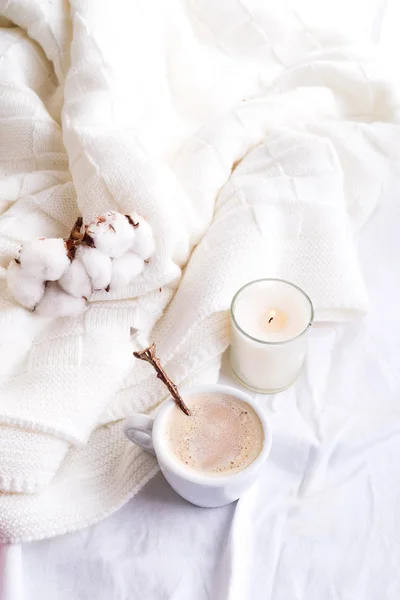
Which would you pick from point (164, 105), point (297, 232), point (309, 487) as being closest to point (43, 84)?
point (164, 105)

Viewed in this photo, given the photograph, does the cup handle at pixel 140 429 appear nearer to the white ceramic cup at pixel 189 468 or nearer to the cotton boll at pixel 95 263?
the white ceramic cup at pixel 189 468

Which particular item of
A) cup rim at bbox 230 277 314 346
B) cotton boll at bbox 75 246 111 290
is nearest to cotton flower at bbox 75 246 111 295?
cotton boll at bbox 75 246 111 290

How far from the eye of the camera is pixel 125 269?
2.37 feet

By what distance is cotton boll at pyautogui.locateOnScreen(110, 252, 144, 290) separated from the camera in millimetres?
718

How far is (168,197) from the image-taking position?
2.58 feet

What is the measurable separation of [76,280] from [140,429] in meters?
0.18

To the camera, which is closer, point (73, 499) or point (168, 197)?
point (73, 499)

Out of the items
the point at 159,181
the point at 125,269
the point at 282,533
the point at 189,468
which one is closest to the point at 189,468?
the point at 189,468

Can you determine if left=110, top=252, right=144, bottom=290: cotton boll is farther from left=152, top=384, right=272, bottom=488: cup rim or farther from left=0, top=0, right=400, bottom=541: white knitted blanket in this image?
left=152, top=384, right=272, bottom=488: cup rim

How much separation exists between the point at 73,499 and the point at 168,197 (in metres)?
0.36

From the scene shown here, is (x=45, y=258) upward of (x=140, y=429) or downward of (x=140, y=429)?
upward

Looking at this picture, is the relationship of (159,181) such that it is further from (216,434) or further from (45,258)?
(216,434)

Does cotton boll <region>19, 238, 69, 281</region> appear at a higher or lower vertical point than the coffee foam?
higher

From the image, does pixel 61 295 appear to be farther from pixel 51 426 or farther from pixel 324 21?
pixel 324 21
